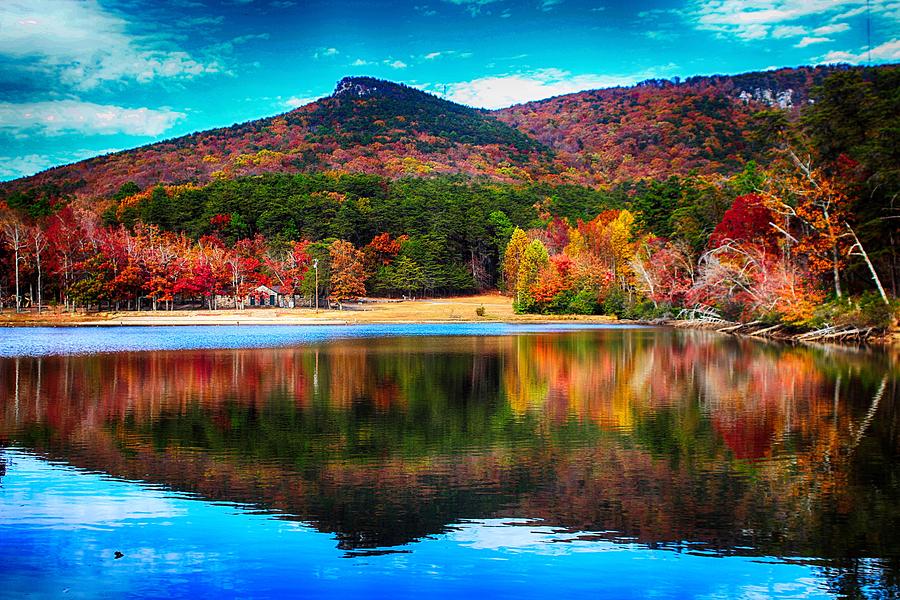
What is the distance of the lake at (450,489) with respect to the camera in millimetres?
8039

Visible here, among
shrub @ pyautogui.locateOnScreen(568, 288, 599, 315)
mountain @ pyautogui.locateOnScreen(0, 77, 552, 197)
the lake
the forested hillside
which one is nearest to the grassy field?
shrub @ pyautogui.locateOnScreen(568, 288, 599, 315)

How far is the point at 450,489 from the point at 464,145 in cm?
17493

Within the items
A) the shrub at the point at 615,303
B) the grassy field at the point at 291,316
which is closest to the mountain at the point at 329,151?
the grassy field at the point at 291,316

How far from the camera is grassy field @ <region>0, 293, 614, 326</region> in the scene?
72.7 metres

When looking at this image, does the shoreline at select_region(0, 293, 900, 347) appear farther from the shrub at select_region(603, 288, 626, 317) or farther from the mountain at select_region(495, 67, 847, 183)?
the mountain at select_region(495, 67, 847, 183)

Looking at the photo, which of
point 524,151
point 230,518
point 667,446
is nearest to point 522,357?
point 667,446

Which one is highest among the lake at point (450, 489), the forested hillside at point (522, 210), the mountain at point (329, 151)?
the mountain at point (329, 151)

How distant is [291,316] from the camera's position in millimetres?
82000

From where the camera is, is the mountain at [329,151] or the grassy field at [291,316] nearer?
the grassy field at [291,316]

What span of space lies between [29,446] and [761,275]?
42494 millimetres

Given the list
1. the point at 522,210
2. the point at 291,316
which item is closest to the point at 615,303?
the point at 291,316

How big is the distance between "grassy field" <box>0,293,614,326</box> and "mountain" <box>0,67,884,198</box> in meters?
63.4

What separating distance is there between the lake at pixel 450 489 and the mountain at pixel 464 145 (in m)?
122

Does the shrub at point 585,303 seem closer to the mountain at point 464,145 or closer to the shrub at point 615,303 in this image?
the shrub at point 615,303
